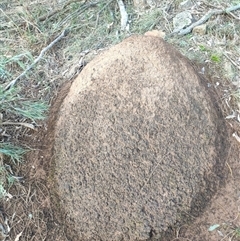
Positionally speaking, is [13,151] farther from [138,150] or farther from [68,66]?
[68,66]

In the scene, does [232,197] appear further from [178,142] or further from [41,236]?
[41,236]

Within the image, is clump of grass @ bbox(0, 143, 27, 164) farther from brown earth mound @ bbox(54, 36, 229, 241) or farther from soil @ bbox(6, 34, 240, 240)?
brown earth mound @ bbox(54, 36, 229, 241)

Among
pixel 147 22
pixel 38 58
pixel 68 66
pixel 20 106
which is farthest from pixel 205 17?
pixel 20 106

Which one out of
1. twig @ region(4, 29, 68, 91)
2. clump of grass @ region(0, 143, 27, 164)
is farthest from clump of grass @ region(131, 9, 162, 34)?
clump of grass @ region(0, 143, 27, 164)

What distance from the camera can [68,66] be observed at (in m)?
2.92

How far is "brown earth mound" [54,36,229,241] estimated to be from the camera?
222cm

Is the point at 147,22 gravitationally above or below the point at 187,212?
above

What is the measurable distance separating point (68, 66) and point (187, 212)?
1322 mm

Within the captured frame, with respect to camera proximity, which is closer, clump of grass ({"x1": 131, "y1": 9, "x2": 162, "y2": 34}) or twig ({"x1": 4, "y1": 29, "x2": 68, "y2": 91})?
twig ({"x1": 4, "y1": 29, "x2": 68, "y2": 91})

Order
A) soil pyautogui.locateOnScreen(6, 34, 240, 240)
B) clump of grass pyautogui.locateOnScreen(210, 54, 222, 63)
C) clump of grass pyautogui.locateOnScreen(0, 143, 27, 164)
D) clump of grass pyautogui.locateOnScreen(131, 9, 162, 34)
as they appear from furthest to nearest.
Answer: clump of grass pyautogui.locateOnScreen(131, 9, 162, 34) → clump of grass pyautogui.locateOnScreen(210, 54, 222, 63) → clump of grass pyautogui.locateOnScreen(0, 143, 27, 164) → soil pyautogui.locateOnScreen(6, 34, 240, 240)

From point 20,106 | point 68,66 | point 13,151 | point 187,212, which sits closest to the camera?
point 187,212

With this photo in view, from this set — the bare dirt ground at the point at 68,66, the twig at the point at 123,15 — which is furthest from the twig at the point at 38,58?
the twig at the point at 123,15

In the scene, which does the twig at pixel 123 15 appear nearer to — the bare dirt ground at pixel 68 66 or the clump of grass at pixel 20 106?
the bare dirt ground at pixel 68 66

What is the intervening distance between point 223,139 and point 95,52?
114cm
